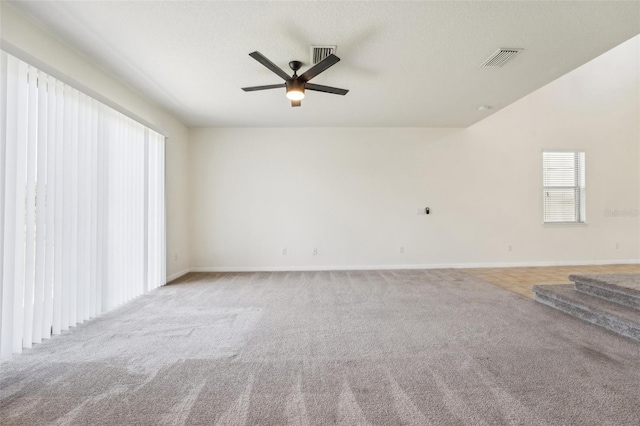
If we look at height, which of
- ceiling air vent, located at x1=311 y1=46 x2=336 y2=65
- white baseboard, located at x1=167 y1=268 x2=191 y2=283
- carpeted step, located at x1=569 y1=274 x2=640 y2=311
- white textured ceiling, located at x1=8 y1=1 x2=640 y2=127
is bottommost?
white baseboard, located at x1=167 y1=268 x2=191 y2=283

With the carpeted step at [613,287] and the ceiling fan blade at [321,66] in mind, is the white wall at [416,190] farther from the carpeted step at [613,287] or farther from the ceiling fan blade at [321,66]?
the ceiling fan blade at [321,66]

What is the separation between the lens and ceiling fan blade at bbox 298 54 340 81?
2.49 metres

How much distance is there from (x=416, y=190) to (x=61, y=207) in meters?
5.30

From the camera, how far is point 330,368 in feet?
6.27

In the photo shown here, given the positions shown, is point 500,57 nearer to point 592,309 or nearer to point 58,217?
point 592,309

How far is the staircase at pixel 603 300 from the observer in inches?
95.0

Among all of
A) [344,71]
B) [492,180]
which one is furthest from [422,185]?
[344,71]

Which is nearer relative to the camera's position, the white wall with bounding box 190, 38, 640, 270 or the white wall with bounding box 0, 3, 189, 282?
the white wall with bounding box 0, 3, 189, 282

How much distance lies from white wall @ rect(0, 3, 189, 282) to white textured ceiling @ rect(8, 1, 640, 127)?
10 cm

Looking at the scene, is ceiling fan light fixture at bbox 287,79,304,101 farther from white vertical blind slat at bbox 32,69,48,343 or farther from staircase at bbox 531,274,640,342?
staircase at bbox 531,274,640,342

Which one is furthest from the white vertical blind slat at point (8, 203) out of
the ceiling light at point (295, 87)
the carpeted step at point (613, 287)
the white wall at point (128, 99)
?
the carpeted step at point (613, 287)

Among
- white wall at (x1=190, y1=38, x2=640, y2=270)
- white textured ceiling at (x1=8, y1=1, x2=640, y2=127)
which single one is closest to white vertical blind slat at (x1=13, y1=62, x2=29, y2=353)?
white textured ceiling at (x1=8, y1=1, x2=640, y2=127)

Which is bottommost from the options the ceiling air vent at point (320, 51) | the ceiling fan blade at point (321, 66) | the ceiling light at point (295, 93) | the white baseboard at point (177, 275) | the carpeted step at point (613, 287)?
the white baseboard at point (177, 275)

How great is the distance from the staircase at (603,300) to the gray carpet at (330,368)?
14 cm
